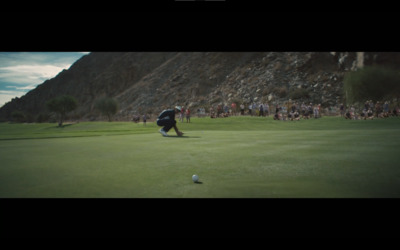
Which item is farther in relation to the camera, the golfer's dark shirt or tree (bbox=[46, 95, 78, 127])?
tree (bbox=[46, 95, 78, 127])

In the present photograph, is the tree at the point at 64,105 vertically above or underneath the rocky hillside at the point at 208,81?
underneath

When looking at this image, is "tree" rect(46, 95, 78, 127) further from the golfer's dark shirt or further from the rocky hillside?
the golfer's dark shirt

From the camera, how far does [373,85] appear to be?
28250mm

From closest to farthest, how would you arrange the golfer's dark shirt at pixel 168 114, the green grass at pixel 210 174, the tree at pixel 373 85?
1. the green grass at pixel 210 174
2. the golfer's dark shirt at pixel 168 114
3. the tree at pixel 373 85

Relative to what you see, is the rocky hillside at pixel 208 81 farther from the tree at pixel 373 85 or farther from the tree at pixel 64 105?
the tree at pixel 373 85

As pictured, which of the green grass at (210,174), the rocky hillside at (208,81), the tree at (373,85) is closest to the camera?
the green grass at (210,174)

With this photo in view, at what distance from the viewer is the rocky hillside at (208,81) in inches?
1832

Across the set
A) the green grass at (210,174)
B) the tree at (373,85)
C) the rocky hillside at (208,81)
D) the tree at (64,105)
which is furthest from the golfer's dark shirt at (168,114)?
the rocky hillside at (208,81)

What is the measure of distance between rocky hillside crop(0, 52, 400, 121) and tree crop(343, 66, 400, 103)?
12229 mm

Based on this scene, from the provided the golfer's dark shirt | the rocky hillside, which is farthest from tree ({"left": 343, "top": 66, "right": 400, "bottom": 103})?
the golfer's dark shirt

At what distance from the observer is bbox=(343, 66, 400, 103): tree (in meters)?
28.1

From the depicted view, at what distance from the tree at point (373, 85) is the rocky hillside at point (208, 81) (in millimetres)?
12229
